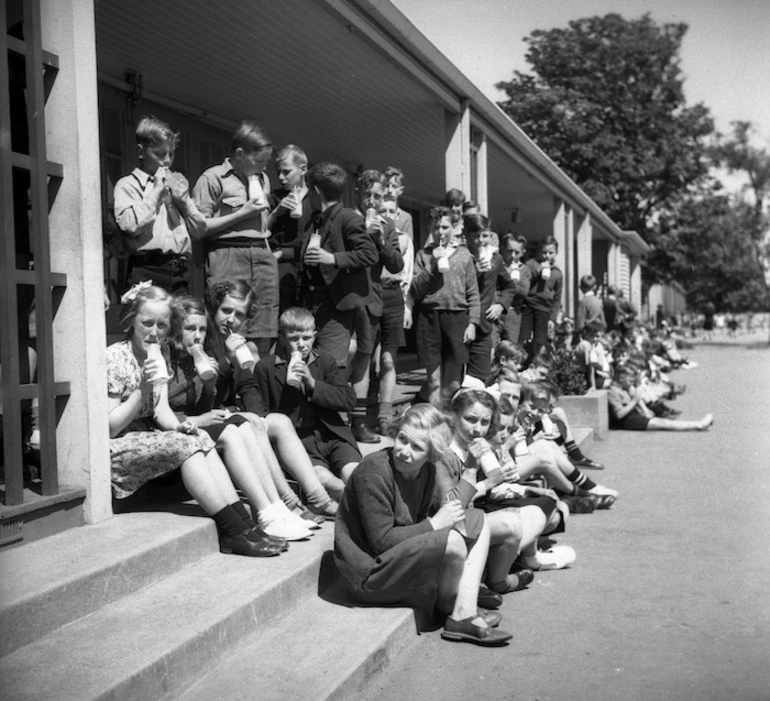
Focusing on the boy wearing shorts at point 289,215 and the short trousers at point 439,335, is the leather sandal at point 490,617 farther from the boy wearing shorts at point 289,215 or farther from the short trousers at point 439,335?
the short trousers at point 439,335

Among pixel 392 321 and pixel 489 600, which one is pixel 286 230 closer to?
pixel 392 321

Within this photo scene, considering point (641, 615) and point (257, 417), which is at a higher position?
point (257, 417)

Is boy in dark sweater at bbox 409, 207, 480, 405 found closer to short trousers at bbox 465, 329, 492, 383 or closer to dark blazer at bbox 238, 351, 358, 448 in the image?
short trousers at bbox 465, 329, 492, 383

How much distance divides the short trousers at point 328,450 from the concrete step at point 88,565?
1.00 metres

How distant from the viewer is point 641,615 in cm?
450

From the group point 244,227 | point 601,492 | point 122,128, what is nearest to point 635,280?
point 122,128

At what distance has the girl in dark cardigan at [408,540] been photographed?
13.3 feet

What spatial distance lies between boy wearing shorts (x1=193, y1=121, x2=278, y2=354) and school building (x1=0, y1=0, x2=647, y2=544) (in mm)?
660

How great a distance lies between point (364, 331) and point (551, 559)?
1.91 metres

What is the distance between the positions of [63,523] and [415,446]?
1410 mm

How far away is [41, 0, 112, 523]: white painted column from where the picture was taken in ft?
13.4

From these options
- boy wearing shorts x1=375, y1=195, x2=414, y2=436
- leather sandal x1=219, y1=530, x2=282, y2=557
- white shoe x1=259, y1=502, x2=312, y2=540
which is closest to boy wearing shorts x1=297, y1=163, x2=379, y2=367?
boy wearing shorts x1=375, y1=195, x2=414, y2=436

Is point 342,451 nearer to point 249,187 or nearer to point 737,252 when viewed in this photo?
point 249,187

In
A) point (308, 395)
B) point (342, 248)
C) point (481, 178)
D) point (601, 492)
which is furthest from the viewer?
point (481, 178)
